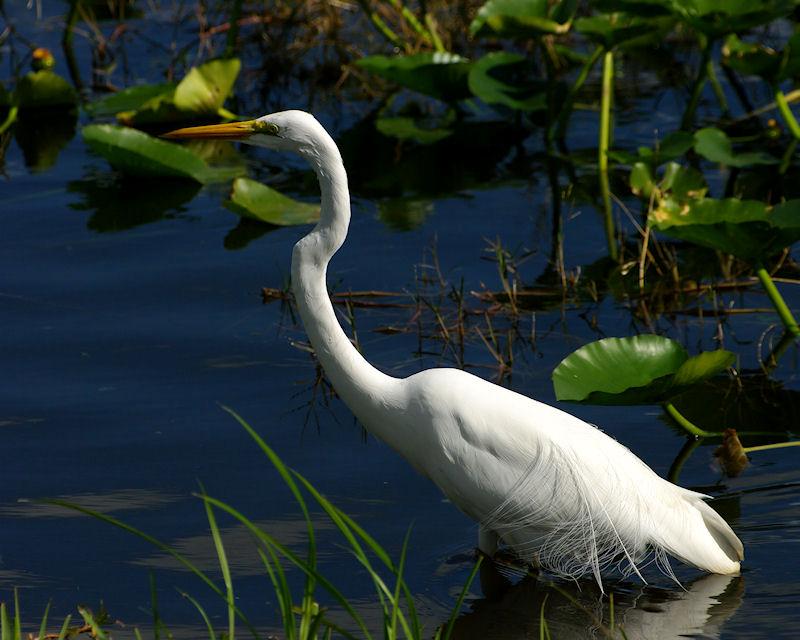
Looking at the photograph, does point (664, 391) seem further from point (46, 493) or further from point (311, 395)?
point (46, 493)

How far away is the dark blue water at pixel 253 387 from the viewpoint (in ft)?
10.9

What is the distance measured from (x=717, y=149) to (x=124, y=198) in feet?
8.91

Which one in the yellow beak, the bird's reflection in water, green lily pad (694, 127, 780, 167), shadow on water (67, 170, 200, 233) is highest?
the yellow beak

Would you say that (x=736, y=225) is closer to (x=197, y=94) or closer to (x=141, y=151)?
(x=141, y=151)

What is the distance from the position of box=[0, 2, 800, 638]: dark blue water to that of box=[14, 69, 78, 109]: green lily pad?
1.12 feet

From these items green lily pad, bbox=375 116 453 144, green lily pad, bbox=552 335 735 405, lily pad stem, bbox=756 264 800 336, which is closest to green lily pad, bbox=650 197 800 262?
lily pad stem, bbox=756 264 800 336

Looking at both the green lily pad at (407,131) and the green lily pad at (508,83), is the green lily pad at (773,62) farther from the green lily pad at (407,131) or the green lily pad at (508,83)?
the green lily pad at (407,131)

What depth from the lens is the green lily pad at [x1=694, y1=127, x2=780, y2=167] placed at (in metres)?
5.76

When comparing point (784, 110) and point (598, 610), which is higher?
point (784, 110)

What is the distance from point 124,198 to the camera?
6.21 meters

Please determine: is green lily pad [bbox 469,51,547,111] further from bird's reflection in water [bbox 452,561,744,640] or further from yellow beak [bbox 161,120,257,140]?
bird's reflection in water [bbox 452,561,744,640]

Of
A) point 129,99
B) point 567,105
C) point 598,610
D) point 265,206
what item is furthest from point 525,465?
point 129,99

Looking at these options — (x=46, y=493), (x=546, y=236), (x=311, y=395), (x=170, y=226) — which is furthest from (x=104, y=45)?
(x=46, y=493)

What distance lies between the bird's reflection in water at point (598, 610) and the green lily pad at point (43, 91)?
4438mm
